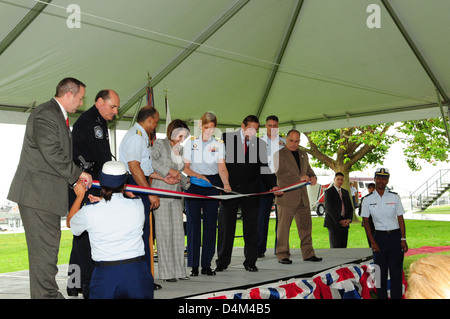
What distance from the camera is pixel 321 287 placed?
3805 mm

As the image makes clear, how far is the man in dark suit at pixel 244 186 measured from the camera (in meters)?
5.06

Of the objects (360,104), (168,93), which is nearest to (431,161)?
(360,104)

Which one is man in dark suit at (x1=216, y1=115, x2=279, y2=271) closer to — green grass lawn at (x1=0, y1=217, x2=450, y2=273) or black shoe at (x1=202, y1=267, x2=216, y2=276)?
Answer: black shoe at (x1=202, y1=267, x2=216, y2=276)

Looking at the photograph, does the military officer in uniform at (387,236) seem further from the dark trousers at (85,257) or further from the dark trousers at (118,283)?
the dark trousers at (118,283)

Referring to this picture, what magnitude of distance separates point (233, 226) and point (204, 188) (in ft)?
1.90

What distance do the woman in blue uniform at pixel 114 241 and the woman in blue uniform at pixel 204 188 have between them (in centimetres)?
203

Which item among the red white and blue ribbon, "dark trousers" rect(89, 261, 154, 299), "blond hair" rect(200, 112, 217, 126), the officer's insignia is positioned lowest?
"dark trousers" rect(89, 261, 154, 299)

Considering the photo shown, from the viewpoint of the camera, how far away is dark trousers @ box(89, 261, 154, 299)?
104 inches

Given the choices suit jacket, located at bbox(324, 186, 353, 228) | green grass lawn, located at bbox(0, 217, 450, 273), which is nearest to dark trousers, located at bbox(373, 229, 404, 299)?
suit jacket, located at bbox(324, 186, 353, 228)

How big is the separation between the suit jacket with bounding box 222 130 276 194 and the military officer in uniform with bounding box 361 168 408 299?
4.07 feet

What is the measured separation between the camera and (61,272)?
226 inches

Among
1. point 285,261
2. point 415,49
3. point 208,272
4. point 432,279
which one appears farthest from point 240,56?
point 432,279

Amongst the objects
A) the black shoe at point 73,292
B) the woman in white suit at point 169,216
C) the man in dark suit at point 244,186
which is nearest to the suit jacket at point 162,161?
the woman in white suit at point 169,216
